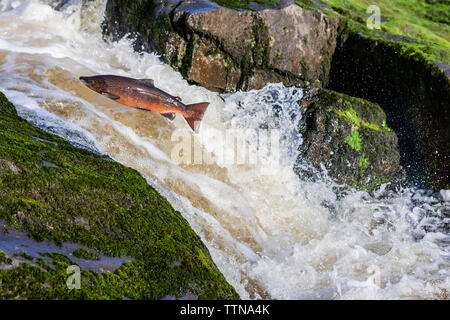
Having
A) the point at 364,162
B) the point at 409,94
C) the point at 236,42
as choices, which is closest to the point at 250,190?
the point at 364,162

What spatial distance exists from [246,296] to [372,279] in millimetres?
1692

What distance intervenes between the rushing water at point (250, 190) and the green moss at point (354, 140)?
690 mm

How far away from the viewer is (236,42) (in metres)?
7.52

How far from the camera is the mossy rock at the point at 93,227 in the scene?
2.14 meters

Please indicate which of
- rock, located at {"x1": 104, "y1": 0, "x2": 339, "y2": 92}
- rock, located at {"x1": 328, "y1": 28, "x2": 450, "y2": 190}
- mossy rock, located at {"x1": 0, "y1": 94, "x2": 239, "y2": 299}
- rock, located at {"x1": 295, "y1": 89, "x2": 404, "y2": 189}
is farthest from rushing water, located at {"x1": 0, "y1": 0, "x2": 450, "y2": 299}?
mossy rock, located at {"x1": 0, "y1": 94, "x2": 239, "y2": 299}

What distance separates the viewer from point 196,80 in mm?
7531

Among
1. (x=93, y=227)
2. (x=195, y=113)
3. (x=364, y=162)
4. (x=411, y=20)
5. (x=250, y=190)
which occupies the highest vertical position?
(x=411, y=20)

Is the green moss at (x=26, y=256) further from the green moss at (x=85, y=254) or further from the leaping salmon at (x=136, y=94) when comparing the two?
the leaping salmon at (x=136, y=94)

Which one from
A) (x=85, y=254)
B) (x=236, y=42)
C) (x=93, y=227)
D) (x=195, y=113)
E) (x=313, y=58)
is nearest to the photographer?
(x=85, y=254)

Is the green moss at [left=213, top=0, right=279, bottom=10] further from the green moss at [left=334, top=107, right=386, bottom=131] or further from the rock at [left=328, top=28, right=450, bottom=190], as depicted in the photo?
the green moss at [left=334, top=107, right=386, bottom=131]

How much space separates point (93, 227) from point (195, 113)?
3369 mm

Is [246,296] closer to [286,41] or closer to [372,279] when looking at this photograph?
[372,279]

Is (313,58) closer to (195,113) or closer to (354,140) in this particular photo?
(354,140)

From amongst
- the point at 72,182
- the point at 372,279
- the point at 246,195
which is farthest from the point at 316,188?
the point at 72,182
